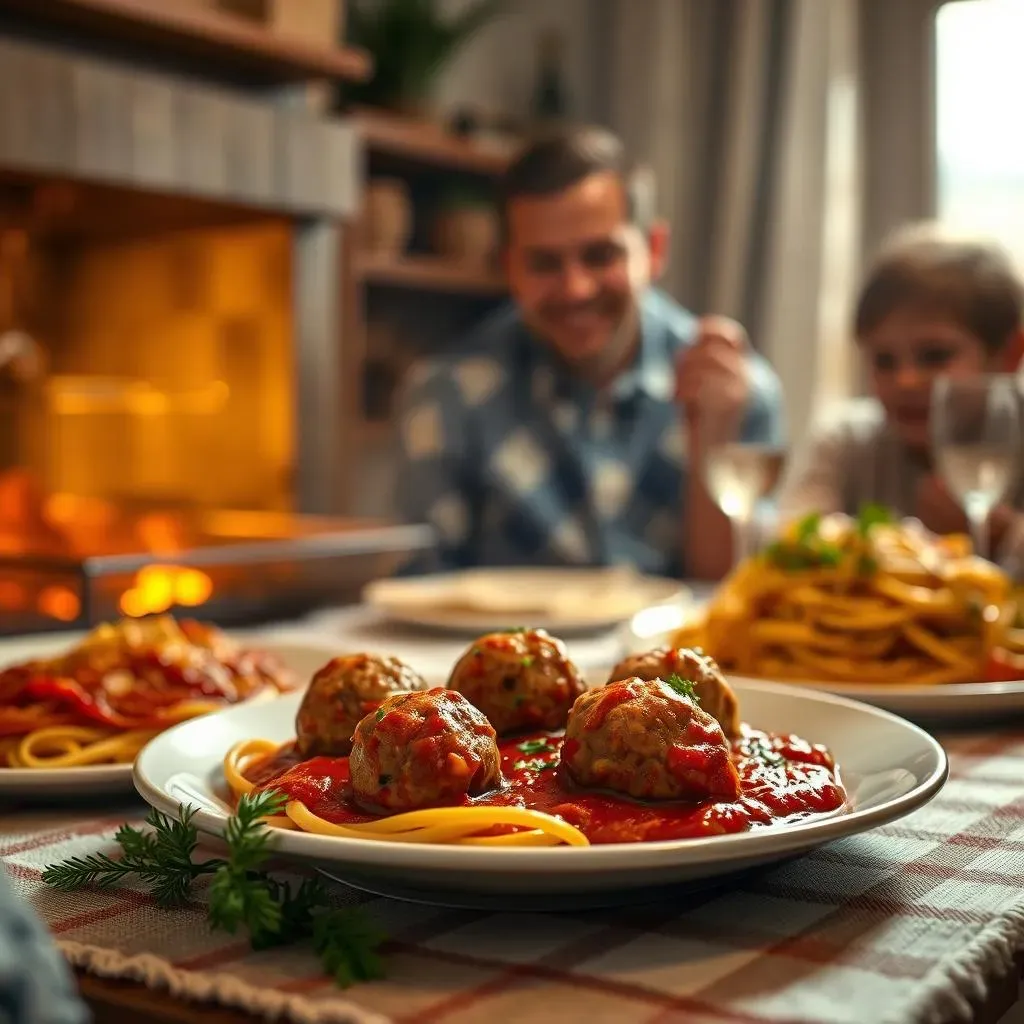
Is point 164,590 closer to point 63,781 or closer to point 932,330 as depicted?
point 63,781

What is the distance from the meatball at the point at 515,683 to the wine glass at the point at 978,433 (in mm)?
853

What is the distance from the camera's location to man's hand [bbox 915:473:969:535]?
2467 mm

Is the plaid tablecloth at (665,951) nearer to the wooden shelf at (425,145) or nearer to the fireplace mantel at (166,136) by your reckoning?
the fireplace mantel at (166,136)

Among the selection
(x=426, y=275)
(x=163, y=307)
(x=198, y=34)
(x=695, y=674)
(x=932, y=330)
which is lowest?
(x=695, y=674)

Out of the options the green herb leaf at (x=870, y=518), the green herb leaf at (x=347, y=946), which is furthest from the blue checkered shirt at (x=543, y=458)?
the green herb leaf at (x=347, y=946)

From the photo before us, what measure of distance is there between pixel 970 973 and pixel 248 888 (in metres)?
0.36

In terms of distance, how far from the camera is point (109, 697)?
1.12 meters

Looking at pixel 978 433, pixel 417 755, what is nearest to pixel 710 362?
pixel 978 433

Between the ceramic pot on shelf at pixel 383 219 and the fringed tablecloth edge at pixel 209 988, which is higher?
the ceramic pot on shelf at pixel 383 219

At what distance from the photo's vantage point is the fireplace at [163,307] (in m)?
2.56

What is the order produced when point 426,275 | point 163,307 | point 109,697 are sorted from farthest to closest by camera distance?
point 426,275 < point 163,307 < point 109,697

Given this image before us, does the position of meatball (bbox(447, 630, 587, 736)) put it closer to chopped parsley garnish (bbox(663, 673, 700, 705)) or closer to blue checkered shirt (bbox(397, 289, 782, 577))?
chopped parsley garnish (bbox(663, 673, 700, 705))

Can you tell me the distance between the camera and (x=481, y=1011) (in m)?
0.63

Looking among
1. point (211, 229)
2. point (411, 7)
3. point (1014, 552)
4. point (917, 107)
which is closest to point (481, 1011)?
point (1014, 552)
